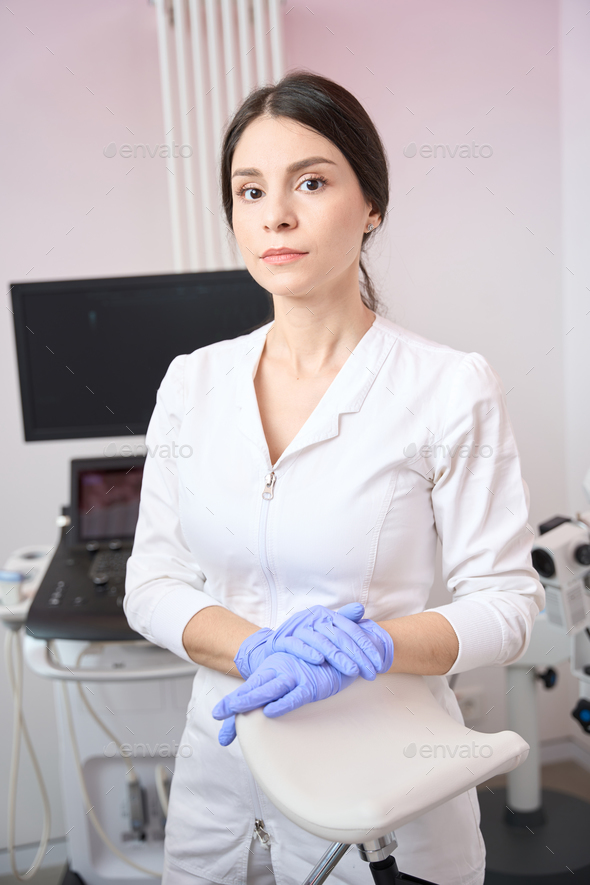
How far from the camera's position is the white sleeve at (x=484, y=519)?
0.98m

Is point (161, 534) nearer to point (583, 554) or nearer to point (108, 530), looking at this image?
point (108, 530)

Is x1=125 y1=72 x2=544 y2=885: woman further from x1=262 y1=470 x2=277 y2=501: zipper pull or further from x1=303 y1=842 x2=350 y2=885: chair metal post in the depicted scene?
x1=303 y1=842 x2=350 y2=885: chair metal post

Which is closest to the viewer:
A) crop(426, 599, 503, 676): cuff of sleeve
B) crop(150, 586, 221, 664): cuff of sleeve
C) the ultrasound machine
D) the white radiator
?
crop(426, 599, 503, 676): cuff of sleeve

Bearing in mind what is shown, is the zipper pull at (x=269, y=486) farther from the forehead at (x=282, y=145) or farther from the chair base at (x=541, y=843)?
the chair base at (x=541, y=843)

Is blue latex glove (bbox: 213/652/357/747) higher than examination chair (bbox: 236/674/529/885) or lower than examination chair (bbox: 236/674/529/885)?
higher

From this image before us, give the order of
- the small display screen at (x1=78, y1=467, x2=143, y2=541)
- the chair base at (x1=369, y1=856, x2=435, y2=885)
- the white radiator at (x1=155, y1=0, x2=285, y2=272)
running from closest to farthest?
the chair base at (x1=369, y1=856, x2=435, y2=885) → the small display screen at (x1=78, y1=467, x2=143, y2=541) → the white radiator at (x1=155, y1=0, x2=285, y2=272)

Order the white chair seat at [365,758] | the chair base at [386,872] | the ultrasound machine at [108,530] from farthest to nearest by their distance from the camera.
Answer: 1. the ultrasound machine at [108,530]
2. the chair base at [386,872]
3. the white chair seat at [365,758]

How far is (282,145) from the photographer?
1.02 meters

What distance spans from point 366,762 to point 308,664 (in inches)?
5.1

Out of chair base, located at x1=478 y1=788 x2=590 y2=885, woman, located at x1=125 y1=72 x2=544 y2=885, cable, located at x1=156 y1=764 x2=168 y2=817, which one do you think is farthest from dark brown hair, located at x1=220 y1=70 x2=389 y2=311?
chair base, located at x1=478 y1=788 x2=590 y2=885

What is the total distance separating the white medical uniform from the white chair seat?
0.51ft

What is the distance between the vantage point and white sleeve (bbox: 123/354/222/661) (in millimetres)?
1126

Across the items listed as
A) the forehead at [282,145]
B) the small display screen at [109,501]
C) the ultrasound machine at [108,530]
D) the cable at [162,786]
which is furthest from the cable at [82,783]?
the forehead at [282,145]

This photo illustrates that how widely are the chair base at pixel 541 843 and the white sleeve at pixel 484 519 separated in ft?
3.85
